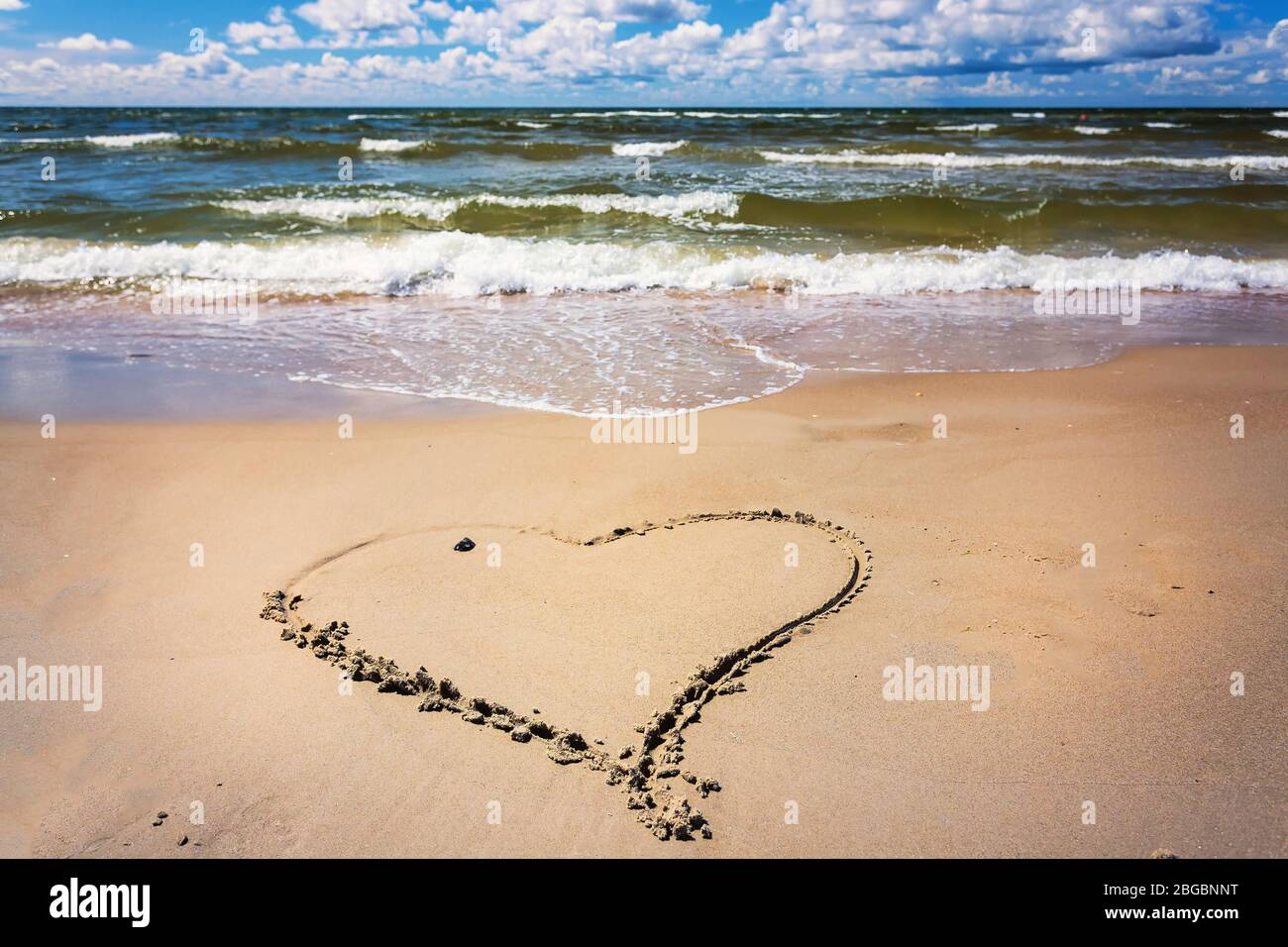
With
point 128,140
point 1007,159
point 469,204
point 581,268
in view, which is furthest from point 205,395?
point 128,140

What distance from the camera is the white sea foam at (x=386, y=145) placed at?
25422 millimetres

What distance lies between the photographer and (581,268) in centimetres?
1092

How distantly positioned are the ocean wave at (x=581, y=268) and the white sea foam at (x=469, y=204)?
2944 millimetres

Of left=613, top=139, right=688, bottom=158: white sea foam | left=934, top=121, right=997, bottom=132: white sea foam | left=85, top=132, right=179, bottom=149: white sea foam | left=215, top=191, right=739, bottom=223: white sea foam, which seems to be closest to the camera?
left=215, top=191, right=739, bottom=223: white sea foam

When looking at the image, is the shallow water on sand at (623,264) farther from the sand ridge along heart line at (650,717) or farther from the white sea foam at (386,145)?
the white sea foam at (386,145)

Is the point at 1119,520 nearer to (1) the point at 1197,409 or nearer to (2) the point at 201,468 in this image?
(1) the point at 1197,409

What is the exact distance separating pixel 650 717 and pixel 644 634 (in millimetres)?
495

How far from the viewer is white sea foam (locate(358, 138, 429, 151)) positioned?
83.4ft

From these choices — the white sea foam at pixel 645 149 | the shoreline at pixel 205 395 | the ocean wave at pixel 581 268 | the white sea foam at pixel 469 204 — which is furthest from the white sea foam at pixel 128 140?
the shoreline at pixel 205 395

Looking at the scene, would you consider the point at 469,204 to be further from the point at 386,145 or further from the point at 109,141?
the point at 109,141

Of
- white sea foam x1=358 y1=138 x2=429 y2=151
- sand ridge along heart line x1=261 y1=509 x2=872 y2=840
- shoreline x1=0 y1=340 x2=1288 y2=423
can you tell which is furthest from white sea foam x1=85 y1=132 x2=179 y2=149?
sand ridge along heart line x1=261 y1=509 x2=872 y2=840

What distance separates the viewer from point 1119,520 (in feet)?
14.3

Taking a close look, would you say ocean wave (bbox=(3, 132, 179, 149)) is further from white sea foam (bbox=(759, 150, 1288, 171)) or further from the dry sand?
the dry sand

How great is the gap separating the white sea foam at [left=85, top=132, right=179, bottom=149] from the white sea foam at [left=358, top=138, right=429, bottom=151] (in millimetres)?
6360
